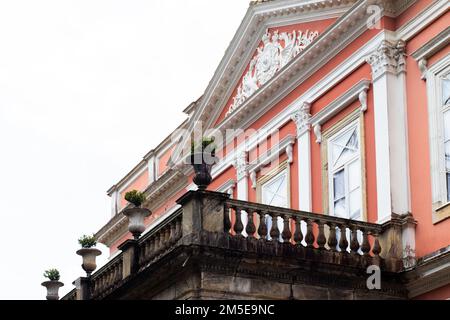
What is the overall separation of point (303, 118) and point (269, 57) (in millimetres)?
2084

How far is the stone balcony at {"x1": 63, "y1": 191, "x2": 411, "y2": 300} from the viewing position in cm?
1600

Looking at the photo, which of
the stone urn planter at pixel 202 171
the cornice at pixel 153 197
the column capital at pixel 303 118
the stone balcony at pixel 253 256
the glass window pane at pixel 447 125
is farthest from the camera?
the cornice at pixel 153 197

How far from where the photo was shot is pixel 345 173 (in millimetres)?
19688

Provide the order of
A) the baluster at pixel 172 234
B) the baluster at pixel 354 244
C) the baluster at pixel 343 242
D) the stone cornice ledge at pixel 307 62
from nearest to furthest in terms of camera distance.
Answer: the baluster at pixel 172 234 → the baluster at pixel 343 242 → the baluster at pixel 354 244 → the stone cornice ledge at pixel 307 62

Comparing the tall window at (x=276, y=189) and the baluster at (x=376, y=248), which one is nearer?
the baluster at (x=376, y=248)

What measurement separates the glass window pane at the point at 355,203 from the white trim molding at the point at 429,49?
2.25 m

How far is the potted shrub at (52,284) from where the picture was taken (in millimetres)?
21500

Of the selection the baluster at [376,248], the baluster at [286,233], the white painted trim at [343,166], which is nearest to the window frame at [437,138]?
the baluster at [376,248]

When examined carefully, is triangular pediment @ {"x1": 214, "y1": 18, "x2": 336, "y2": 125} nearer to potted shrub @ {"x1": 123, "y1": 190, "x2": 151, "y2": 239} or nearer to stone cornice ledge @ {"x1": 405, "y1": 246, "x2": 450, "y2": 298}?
potted shrub @ {"x1": 123, "y1": 190, "x2": 151, "y2": 239}

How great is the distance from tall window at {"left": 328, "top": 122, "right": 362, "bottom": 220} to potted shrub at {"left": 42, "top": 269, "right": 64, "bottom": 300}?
17.6 feet

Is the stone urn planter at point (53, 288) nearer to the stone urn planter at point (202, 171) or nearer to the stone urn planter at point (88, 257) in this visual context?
the stone urn planter at point (88, 257)

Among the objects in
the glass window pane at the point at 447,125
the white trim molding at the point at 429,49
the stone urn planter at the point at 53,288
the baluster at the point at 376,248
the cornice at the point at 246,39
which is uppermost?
the cornice at the point at 246,39

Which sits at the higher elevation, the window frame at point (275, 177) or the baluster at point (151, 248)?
the window frame at point (275, 177)

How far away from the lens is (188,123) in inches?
1027
